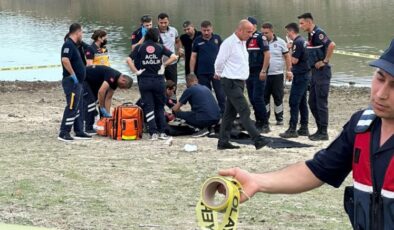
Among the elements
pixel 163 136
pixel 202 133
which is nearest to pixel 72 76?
pixel 163 136

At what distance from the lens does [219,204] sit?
278cm

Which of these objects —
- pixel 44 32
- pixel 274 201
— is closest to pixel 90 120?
pixel 274 201

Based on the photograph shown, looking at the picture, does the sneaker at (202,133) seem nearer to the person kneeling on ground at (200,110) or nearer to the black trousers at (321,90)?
the person kneeling on ground at (200,110)

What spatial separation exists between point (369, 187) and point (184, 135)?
8.96 m

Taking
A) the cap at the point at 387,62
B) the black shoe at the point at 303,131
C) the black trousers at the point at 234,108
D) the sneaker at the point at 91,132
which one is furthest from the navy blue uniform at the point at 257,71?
the cap at the point at 387,62

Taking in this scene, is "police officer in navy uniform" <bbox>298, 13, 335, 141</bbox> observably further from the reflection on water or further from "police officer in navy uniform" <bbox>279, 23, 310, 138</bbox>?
the reflection on water

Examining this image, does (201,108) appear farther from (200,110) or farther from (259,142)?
(259,142)

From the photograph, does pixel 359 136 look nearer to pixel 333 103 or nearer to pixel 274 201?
pixel 274 201

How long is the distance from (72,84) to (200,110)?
6.08 feet

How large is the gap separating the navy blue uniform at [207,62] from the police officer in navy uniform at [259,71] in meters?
0.61

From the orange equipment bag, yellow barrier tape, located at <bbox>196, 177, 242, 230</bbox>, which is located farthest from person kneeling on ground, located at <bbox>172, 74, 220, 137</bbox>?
yellow barrier tape, located at <bbox>196, 177, 242, 230</bbox>

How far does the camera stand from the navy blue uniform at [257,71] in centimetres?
1184

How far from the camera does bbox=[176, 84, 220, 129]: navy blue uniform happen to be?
1147 centimetres

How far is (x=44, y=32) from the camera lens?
125ft
